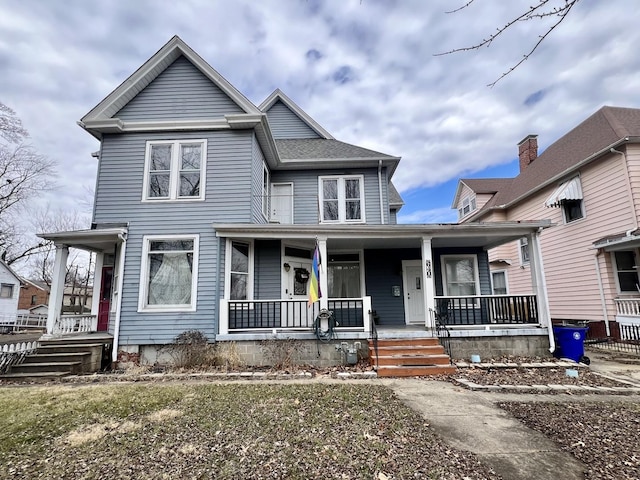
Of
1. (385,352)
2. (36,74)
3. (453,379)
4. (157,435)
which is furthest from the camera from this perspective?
(36,74)

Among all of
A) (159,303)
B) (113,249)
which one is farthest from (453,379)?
(113,249)

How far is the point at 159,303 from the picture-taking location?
28.5 ft

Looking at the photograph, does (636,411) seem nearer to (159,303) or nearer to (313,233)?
(313,233)

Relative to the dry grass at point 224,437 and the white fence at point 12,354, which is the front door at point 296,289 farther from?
the white fence at point 12,354

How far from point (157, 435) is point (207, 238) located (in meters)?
5.51

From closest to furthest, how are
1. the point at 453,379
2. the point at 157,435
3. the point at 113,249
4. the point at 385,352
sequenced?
the point at 157,435 < the point at 453,379 < the point at 385,352 < the point at 113,249

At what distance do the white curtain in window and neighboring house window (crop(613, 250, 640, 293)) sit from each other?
1379 cm

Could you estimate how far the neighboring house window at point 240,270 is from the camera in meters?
9.09

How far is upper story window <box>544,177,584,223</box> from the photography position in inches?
491

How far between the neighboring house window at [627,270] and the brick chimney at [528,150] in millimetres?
8786

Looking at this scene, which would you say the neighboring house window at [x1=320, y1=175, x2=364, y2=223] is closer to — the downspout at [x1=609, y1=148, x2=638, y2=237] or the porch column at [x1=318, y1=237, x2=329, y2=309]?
the porch column at [x1=318, y1=237, x2=329, y2=309]

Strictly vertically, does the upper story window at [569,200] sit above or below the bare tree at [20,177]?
below

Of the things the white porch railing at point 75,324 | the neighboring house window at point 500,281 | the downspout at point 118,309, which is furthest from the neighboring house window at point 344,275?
the neighboring house window at point 500,281

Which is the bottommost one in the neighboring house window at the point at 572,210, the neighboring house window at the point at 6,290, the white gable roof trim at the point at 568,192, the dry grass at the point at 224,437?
the dry grass at the point at 224,437
